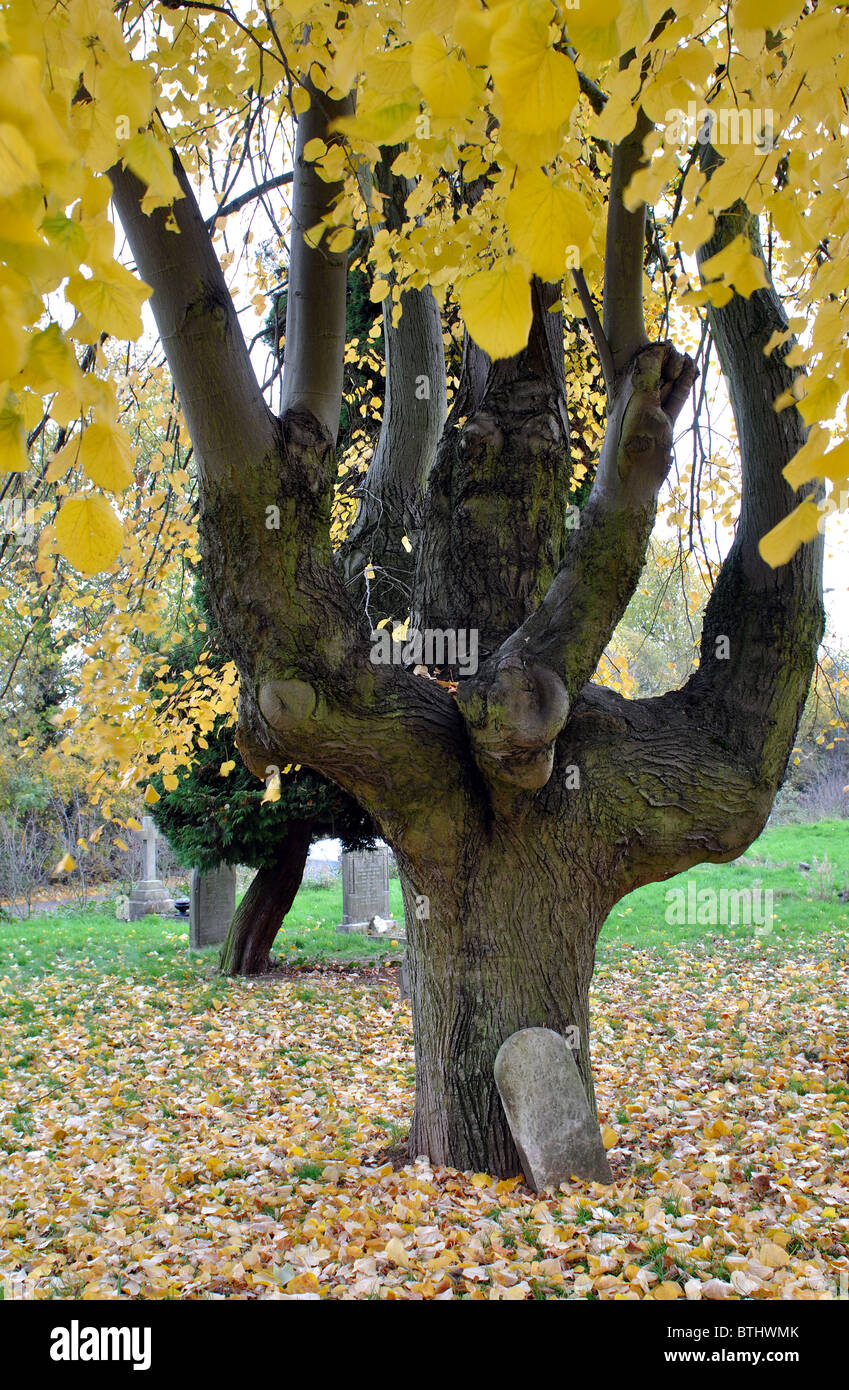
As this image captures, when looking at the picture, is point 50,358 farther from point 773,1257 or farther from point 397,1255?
point 773,1257

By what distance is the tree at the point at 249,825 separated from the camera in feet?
27.3

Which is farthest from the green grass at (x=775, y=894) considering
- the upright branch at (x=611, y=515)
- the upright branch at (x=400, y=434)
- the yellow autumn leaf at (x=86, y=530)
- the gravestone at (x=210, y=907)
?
the yellow autumn leaf at (x=86, y=530)

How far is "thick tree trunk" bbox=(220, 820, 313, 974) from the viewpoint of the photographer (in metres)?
8.73

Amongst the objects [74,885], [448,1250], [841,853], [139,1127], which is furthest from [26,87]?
[74,885]

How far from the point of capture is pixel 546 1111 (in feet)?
10.4

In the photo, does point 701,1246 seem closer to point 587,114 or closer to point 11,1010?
point 587,114

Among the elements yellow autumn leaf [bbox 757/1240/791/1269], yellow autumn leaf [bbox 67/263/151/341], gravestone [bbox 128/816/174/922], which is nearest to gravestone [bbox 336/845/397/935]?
gravestone [bbox 128/816/174/922]

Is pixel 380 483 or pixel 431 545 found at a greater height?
pixel 380 483

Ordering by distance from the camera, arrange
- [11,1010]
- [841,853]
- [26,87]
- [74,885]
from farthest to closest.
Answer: [74,885], [841,853], [11,1010], [26,87]

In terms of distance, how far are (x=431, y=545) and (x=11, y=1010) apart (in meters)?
5.48

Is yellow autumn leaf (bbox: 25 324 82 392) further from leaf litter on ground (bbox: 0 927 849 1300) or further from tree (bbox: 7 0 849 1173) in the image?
leaf litter on ground (bbox: 0 927 849 1300)

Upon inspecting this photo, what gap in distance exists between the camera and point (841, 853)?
15320 mm

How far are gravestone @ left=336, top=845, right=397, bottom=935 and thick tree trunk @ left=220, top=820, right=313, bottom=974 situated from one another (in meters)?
2.70

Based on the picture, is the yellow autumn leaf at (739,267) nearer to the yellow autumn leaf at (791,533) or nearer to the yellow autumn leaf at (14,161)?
the yellow autumn leaf at (791,533)
